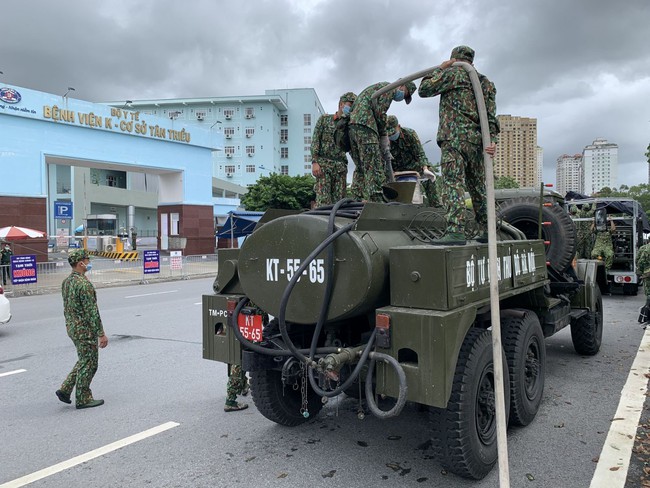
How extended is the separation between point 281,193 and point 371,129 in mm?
28931

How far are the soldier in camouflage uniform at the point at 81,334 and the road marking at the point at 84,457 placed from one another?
1.07 meters

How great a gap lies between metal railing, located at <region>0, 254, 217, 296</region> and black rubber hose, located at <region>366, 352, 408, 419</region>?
605 inches

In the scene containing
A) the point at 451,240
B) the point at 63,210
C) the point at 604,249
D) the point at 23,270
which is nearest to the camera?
the point at 451,240

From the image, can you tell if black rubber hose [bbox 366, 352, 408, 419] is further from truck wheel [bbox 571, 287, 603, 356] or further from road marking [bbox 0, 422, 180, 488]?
truck wheel [bbox 571, 287, 603, 356]

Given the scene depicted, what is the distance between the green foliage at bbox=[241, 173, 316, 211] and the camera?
3372 centimetres

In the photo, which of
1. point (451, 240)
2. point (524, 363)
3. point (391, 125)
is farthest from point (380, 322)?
point (391, 125)

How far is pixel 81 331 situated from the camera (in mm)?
5039

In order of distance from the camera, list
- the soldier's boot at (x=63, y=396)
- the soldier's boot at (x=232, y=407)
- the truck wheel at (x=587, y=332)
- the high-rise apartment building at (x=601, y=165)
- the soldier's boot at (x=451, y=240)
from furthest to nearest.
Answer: the high-rise apartment building at (x=601, y=165), the truck wheel at (x=587, y=332), the soldier's boot at (x=63, y=396), the soldier's boot at (x=232, y=407), the soldier's boot at (x=451, y=240)

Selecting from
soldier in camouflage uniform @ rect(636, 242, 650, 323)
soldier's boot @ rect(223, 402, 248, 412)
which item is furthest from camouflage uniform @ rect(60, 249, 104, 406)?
soldier in camouflage uniform @ rect(636, 242, 650, 323)

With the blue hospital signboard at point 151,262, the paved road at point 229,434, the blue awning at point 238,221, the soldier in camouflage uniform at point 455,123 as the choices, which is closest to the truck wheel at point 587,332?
the paved road at point 229,434

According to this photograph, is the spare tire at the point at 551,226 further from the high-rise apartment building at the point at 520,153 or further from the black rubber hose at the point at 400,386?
the high-rise apartment building at the point at 520,153

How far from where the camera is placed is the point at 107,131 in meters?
23.1

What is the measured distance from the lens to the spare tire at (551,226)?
605 centimetres

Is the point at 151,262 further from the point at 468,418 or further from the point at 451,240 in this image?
the point at 468,418
